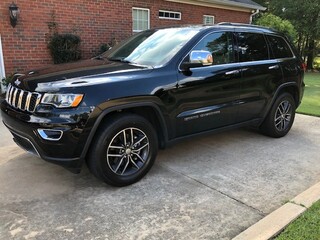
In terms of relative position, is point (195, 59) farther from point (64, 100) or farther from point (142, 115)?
point (64, 100)

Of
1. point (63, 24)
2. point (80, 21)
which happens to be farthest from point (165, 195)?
point (80, 21)

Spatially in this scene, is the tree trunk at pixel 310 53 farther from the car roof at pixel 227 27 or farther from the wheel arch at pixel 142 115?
the wheel arch at pixel 142 115

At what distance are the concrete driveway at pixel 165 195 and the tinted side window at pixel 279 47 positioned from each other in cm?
151

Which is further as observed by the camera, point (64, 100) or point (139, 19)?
point (139, 19)

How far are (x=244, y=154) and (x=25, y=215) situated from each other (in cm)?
295

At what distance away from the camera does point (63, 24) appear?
9.09 m

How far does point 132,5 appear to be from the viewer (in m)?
10.7

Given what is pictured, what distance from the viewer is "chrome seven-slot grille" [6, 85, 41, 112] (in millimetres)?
3047

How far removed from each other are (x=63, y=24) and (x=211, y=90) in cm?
658

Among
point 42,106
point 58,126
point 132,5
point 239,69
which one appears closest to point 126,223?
point 58,126

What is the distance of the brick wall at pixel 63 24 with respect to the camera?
823 cm

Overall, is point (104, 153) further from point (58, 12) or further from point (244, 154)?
point (58, 12)

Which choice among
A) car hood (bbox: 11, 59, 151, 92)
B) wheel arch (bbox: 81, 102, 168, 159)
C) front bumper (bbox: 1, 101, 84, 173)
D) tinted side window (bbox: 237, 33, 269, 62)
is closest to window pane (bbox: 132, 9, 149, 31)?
tinted side window (bbox: 237, 33, 269, 62)

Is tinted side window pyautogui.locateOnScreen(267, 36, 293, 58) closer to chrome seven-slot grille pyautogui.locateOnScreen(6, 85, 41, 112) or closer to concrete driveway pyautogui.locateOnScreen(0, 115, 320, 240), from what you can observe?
concrete driveway pyautogui.locateOnScreen(0, 115, 320, 240)
